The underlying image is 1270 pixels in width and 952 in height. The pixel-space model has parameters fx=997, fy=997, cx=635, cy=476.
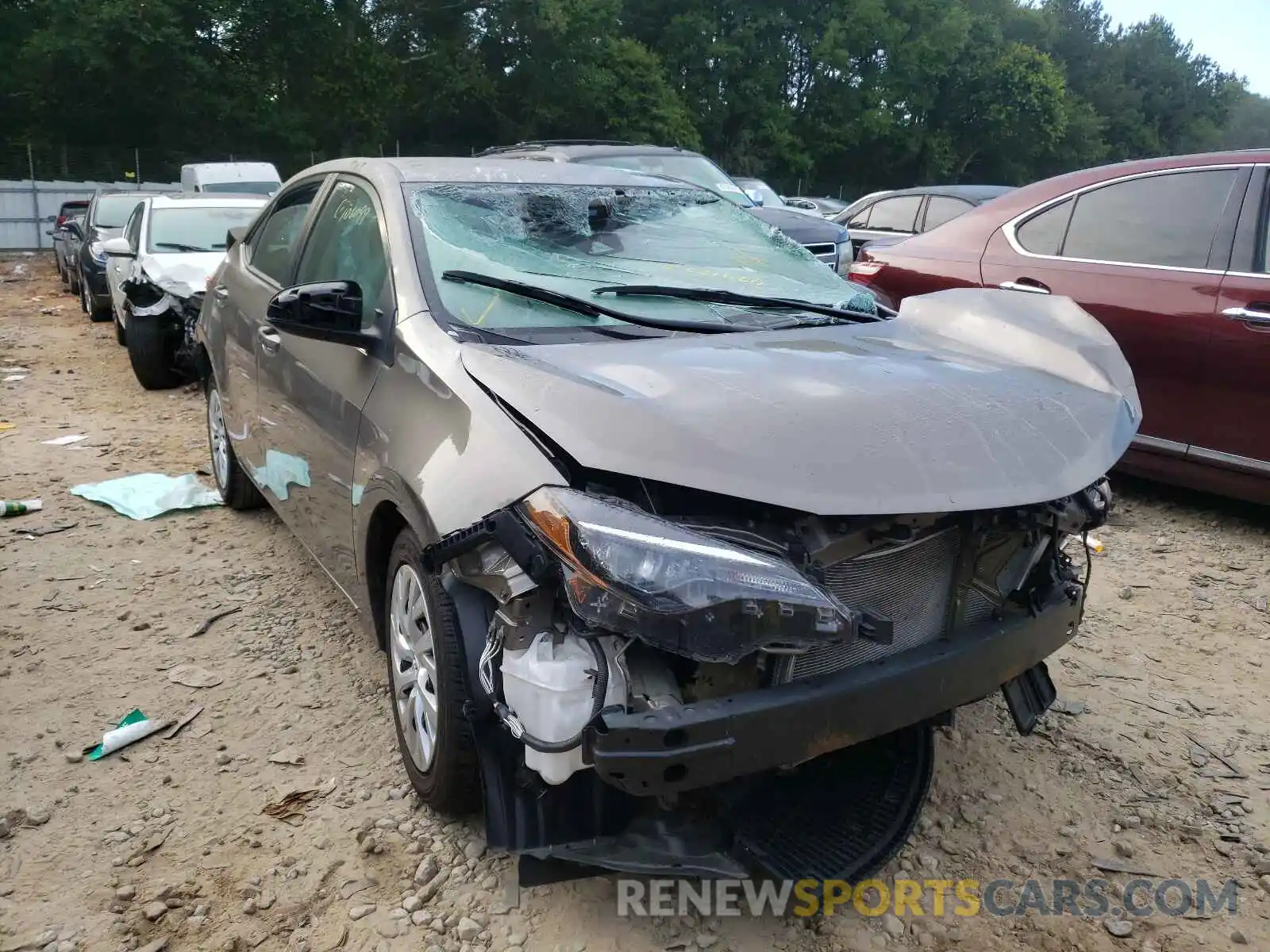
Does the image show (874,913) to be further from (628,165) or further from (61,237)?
(61,237)

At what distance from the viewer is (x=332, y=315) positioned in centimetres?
284

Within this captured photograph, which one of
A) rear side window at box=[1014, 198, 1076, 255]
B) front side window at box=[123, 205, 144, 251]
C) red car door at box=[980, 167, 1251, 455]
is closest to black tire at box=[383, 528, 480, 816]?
red car door at box=[980, 167, 1251, 455]

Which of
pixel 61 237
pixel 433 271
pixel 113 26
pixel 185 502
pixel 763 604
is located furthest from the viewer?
pixel 113 26

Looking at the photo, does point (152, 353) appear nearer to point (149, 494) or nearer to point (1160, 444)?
point (149, 494)

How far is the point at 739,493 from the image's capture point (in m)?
2.00

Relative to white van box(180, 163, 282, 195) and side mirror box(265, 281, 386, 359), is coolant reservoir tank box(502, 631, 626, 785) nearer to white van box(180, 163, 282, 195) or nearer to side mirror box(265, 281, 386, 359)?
side mirror box(265, 281, 386, 359)

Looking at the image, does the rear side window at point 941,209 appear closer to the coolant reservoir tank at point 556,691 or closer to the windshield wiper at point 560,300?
the windshield wiper at point 560,300

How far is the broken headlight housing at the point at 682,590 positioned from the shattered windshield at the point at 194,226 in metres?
7.82

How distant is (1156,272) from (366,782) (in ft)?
13.5

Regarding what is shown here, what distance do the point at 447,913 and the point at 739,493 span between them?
121 cm

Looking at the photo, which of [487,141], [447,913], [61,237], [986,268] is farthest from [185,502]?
[487,141]

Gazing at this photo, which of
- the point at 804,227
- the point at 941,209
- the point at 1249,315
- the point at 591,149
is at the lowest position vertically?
the point at 1249,315

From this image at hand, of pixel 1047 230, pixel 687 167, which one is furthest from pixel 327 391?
pixel 687 167

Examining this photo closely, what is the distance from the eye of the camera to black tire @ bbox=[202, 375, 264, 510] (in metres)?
4.89
